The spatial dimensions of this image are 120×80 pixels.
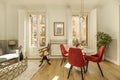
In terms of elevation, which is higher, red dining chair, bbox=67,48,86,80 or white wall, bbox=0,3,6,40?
white wall, bbox=0,3,6,40

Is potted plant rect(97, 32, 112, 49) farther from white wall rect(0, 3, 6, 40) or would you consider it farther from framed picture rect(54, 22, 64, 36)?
white wall rect(0, 3, 6, 40)

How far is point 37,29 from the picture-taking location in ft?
24.0

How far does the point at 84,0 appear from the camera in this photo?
6414mm

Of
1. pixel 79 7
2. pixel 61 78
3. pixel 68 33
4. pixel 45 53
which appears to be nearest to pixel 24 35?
pixel 45 53

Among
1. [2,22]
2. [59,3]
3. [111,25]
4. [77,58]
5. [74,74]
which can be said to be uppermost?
[59,3]

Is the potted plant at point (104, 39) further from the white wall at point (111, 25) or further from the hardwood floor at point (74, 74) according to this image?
the hardwood floor at point (74, 74)

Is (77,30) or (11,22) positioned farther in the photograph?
(77,30)

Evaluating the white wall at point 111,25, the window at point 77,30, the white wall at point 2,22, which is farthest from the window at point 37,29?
the white wall at point 111,25

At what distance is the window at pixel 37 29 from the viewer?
730 centimetres

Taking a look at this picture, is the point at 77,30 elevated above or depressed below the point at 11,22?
below

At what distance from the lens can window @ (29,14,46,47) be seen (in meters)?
7.30

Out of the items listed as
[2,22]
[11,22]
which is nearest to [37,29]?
[11,22]

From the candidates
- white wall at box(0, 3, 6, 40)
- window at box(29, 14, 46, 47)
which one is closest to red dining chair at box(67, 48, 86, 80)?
window at box(29, 14, 46, 47)

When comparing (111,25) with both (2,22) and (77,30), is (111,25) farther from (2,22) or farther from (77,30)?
(2,22)
